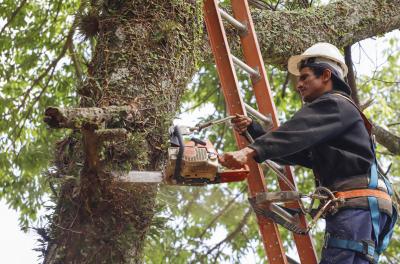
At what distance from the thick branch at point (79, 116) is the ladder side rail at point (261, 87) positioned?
1.25 metres

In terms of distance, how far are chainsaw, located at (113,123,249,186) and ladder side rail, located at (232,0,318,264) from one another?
2.33 feet

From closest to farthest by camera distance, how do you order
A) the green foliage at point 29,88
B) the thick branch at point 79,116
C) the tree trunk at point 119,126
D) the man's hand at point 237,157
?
1. the thick branch at point 79,116
2. the tree trunk at point 119,126
3. the man's hand at point 237,157
4. the green foliage at point 29,88

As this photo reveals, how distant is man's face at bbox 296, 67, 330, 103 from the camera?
3535 millimetres

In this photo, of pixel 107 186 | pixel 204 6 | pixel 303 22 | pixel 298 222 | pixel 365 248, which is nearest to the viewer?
pixel 107 186

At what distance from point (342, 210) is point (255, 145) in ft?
1.77

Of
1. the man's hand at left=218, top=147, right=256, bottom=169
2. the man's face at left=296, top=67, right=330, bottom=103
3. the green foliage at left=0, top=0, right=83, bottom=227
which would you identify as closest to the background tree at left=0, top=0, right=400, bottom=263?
the man's hand at left=218, top=147, right=256, bottom=169

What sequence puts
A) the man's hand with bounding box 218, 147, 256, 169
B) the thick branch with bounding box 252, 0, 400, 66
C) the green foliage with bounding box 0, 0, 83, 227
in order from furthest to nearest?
the green foliage with bounding box 0, 0, 83, 227 < the thick branch with bounding box 252, 0, 400, 66 < the man's hand with bounding box 218, 147, 256, 169

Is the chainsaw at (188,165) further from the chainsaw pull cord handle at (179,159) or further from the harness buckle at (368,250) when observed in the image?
the harness buckle at (368,250)

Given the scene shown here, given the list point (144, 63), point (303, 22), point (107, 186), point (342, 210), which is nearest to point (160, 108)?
point (144, 63)

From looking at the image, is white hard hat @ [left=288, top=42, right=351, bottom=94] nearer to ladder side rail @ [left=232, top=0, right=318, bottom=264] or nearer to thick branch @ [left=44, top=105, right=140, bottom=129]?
ladder side rail @ [left=232, top=0, right=318, bottom=264]

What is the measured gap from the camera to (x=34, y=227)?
2.95 meters

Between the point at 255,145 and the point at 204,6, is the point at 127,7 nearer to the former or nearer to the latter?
the point at 204,6

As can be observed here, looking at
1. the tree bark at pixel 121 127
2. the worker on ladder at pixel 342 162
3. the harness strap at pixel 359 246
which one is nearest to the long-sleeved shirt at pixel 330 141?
the worker on ladder at pixel 342 162

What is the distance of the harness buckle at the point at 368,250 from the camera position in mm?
3140
